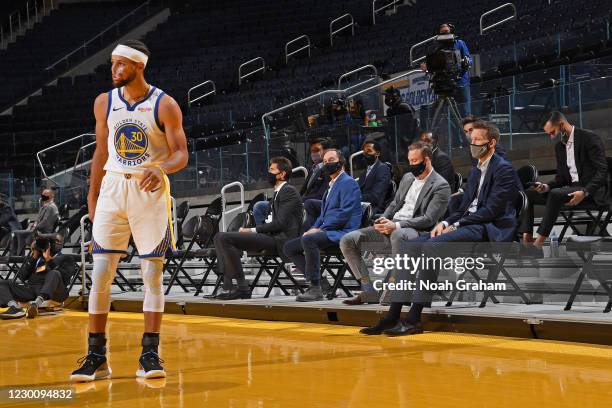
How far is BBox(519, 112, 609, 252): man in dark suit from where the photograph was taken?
7.29 meters

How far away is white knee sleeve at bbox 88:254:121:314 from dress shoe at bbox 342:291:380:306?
303cm

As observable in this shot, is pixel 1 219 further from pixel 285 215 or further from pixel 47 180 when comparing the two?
pixel 285 215

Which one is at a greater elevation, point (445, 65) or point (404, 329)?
point (445, 65)

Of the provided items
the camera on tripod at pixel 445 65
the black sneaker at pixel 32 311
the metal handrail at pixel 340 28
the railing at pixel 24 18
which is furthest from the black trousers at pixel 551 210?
the railing at pixel 24 18

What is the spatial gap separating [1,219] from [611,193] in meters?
9.08

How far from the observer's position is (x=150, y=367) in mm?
4793

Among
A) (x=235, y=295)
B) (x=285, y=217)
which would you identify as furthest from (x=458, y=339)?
(x=235, y=295)

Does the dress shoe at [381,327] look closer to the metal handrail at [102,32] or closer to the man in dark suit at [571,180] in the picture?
the man in dark suit at [571,180]

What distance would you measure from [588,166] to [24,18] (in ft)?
80.4

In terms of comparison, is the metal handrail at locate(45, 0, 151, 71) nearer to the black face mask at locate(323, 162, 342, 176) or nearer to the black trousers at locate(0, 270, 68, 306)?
the black trousers at locate(0, 270, 68, 306)

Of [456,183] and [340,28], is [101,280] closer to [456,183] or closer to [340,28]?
[456,183]

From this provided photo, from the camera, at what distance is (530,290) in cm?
690

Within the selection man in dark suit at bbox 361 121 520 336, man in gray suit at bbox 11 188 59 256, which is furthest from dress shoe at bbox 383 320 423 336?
man in gray suit at bbox 11 188 59 256

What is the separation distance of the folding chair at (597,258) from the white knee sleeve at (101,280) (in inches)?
117
